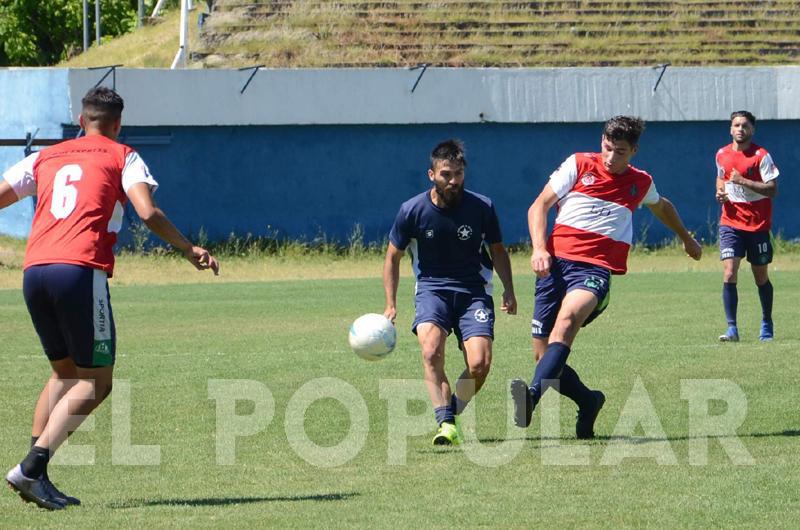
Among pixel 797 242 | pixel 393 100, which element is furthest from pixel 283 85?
pixel 797 242

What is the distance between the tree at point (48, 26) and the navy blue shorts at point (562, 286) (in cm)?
4253

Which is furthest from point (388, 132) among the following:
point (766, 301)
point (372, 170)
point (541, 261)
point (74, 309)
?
point (74, 309)

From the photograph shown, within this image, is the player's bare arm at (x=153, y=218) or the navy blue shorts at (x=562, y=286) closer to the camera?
the player's bare arm at (x=153, y=218)

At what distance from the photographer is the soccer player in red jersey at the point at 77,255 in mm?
6922

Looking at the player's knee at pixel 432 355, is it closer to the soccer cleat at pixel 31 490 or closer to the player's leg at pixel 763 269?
the soccer cleat at pixel 31 490

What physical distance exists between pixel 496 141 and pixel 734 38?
8085 mm

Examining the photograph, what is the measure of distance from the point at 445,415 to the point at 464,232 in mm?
1201

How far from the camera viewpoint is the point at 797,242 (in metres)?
31.8

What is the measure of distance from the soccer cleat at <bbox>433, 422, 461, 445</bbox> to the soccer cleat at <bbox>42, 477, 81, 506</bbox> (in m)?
2.52

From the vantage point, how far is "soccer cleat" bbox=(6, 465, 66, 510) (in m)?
6.91

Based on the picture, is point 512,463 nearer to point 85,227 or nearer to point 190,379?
point 85,227

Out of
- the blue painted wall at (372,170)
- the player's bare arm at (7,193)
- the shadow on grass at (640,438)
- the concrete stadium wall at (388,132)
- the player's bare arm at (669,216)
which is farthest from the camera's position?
the blue painted wall at (372,170)

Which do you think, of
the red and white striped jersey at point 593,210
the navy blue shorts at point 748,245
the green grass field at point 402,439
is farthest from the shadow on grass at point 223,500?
the navy blue shorts at point 748,245

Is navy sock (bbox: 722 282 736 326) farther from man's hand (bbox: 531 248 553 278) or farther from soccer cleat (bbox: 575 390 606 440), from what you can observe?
man's hand (bbox: 531 248 553 278)
